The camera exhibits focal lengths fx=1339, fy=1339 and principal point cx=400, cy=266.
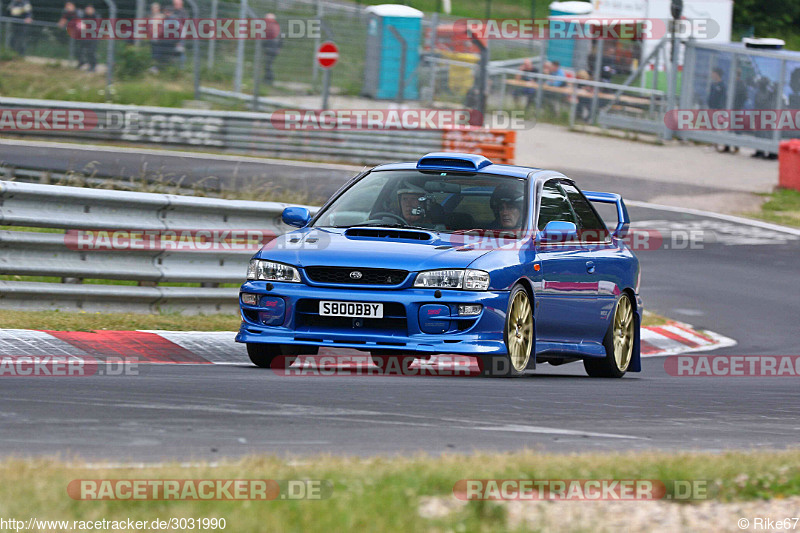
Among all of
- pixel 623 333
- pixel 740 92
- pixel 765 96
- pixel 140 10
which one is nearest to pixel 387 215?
pixel 623 333

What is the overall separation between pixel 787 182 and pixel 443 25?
1360 cm

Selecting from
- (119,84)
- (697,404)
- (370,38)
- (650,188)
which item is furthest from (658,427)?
(370,38)

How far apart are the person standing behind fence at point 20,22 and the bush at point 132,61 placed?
80.0 inches

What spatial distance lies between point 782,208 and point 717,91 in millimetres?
8544

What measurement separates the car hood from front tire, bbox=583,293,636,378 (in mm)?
2189

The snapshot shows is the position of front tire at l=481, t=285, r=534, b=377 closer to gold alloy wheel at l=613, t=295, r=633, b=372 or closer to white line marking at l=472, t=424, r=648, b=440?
gold alloy wheel at l=613, t=295, r=633, b=372

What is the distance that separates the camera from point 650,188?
27.1 meters

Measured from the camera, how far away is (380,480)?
4816 mm

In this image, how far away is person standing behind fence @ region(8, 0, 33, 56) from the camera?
29141 millimetres

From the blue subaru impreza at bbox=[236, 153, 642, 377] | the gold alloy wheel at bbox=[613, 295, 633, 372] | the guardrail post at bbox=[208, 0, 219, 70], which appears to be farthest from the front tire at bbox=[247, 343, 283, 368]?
the guardrail post at bbox=[208, 0, 219, 70]

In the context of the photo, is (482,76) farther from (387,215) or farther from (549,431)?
(549,431)

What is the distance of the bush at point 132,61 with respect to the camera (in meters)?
29.7

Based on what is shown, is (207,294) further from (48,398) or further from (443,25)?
(443,25)

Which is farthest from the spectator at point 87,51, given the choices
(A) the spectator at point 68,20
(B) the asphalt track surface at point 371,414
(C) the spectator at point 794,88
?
(B) the asphalt track surface at point 371,414
